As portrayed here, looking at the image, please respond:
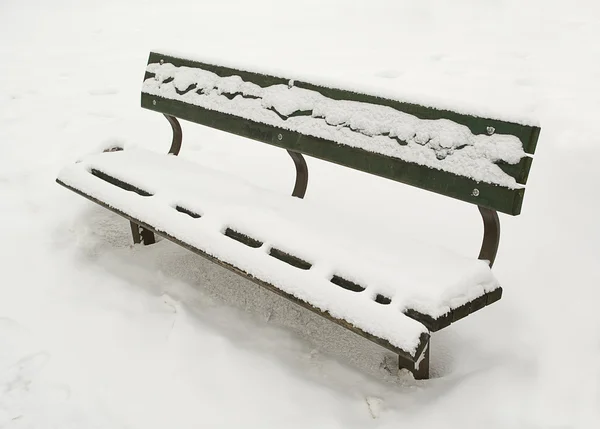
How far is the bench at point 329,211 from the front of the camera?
2.21 meters

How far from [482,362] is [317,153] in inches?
46.5

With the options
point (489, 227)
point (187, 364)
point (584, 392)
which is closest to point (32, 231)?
point (187, 364)

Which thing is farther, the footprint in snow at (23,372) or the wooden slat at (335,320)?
the footprint in snow at (23,372)

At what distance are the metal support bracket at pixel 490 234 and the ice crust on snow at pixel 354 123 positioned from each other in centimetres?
18

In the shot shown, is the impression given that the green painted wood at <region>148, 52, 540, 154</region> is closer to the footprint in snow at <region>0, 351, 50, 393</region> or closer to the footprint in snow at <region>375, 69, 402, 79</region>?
the footprint in snow at <region>0, 351, 50, 393</region>

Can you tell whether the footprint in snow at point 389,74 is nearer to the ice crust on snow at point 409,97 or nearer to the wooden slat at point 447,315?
the ice crust on snow at point 409,97

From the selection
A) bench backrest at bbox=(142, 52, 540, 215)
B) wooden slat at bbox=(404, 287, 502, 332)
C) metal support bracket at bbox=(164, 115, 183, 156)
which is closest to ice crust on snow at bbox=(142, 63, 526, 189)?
bench backrest at bbox=(142, 52, 540, 215)

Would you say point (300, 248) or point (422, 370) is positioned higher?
point (300, 248)

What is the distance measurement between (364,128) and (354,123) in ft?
0.20

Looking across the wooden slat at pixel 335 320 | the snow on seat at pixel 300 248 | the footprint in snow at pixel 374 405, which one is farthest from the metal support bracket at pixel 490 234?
the footprint in snow at pixel 374 405

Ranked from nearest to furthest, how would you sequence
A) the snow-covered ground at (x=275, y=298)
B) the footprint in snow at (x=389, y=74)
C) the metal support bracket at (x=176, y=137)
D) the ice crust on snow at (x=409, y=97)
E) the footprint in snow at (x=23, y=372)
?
the ice crust on snow at (x=409, y=97)
the snow-covered ground at (x=275, y=298)
the footprint in snow at (x=23, y=372)
the metal support bracket at (x=176, y=137)
the footprint in snow at (x=389, y=74)

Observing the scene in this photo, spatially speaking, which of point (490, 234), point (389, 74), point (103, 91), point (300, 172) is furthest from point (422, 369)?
point (103, 91)

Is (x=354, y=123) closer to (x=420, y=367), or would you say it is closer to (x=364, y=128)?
(x=364, y=128)

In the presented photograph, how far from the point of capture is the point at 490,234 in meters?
2.50
